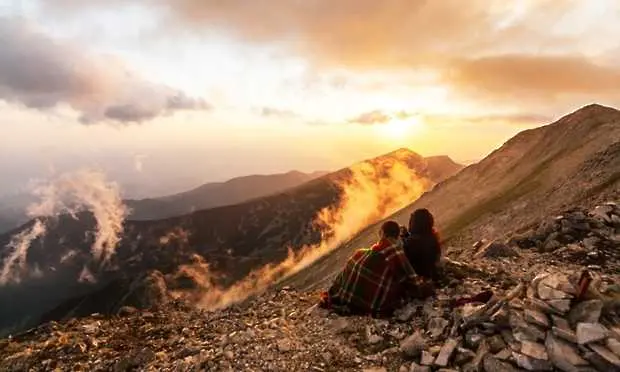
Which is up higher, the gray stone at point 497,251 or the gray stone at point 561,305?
the gray stone at point 497,251

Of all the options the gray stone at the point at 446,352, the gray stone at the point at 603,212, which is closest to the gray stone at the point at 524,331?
the gray stone at the point at 446,352

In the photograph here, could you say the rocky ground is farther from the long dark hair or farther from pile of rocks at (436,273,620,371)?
the long dark hair

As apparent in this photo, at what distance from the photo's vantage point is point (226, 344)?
13844 mm

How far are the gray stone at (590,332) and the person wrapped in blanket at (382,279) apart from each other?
4.48 metres

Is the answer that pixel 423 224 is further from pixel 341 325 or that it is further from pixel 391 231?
pixel 341 325

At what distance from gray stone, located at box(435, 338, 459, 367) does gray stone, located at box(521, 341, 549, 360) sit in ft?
4.84

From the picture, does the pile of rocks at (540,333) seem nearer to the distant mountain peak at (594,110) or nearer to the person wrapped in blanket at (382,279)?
the person wrapped in blanket at (382,279)

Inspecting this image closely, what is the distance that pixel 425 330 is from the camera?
42.0 ft

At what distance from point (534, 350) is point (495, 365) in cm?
86

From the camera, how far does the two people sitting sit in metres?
14.1

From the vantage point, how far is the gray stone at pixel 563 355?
394 inches

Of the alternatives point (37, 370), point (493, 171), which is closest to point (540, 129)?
point (493, 171)

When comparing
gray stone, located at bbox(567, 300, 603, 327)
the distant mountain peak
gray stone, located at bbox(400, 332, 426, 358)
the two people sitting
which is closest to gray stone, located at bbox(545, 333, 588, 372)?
gray stone, located at bbox(567, 300, 603, 327)

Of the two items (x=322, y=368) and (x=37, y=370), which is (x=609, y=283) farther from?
(x=37, y=370)
